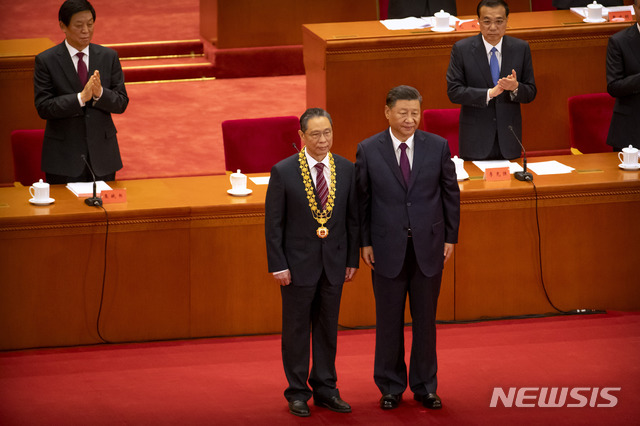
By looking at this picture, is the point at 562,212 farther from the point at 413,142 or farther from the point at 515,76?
the point at 413,142

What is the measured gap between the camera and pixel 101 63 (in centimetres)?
485

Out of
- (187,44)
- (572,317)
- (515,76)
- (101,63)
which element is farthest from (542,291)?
(187,44)

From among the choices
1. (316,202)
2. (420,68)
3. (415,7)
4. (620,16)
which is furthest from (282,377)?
(620,16)

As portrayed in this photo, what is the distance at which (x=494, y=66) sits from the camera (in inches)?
197

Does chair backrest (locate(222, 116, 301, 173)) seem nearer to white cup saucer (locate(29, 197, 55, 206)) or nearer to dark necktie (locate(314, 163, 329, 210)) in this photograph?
white cup saucer (locate(29, 197, 55, 206))

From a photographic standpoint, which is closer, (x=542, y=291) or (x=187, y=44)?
(x=542, y=291)

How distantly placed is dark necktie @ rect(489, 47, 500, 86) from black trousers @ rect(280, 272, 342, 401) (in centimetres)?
176

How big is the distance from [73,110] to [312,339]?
177 centimetres

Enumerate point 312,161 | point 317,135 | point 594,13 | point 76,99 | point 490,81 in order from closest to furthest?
point 317,135, point 312,161, point 76,99, point 490,81, point 594,13

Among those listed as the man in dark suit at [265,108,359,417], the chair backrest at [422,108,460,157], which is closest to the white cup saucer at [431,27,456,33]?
the chair backrest at [422,108,460,157]

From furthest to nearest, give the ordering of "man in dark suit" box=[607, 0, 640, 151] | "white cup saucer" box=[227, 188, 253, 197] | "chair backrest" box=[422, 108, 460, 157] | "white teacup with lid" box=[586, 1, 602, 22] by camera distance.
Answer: "white teacup with lid" box=[586, 1, 602, 22] → "chair backrest" box=[422, 108, 460, 157] → "man in dark suit" box=[607, 0, 640, 151] → "white cup saucer" box=[227, 188, 253, 197]

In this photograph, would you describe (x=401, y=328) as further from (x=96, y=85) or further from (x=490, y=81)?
(x=96, y=85)

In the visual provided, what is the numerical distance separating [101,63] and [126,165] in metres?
1.71

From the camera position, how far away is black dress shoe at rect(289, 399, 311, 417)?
3.67 m
